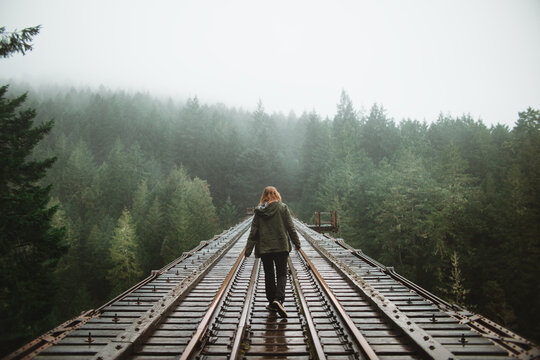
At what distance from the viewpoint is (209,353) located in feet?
12.7

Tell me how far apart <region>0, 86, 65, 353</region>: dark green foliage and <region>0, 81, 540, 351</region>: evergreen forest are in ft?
0.42

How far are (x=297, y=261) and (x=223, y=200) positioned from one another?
5091 centimetres

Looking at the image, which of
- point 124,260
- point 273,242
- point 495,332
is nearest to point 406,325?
Answer: point 495,332

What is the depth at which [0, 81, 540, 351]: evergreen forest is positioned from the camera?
23.6 metres

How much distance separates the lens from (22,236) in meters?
13.5

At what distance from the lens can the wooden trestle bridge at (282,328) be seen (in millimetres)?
3852

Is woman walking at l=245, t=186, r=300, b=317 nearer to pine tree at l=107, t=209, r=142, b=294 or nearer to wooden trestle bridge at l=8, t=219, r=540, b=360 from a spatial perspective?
wooden trestle bridge at l=8, t=219, r=540, b=360

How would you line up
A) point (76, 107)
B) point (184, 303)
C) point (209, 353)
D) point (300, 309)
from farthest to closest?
point (76, 107) → point (184, 303) → point (300, 309) → point (209, 353)

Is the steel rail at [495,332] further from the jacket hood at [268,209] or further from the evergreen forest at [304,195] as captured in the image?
the evergreen forest at [304,195]

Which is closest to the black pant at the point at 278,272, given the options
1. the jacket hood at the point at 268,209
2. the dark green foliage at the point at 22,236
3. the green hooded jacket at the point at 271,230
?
the green hooded jacket at the point at 271,230

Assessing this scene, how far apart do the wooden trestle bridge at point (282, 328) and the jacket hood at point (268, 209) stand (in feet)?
5.98

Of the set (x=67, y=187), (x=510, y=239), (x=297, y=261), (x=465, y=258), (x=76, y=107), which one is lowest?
(x=465, y=258)

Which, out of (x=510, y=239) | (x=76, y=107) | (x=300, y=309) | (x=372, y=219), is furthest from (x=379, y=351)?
(x=76, y=107)

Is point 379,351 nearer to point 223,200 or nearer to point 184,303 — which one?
point 184,303
